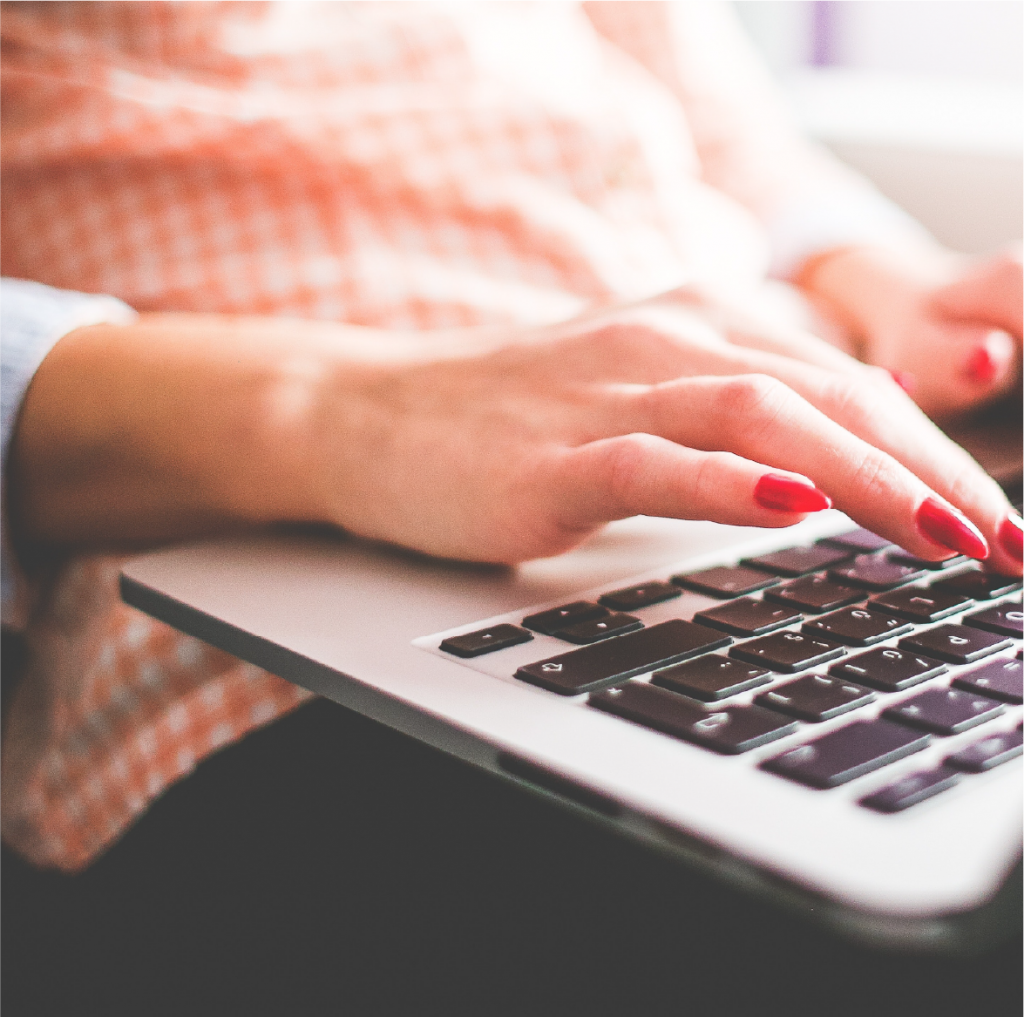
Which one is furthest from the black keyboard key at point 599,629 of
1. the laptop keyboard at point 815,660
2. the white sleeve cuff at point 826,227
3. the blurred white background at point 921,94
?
the blurred white background at point 921,94

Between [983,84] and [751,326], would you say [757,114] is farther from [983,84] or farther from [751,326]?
[751,326]

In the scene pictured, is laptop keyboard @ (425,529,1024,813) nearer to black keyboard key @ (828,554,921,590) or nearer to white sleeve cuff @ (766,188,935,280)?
black keyboard key @ (828,554,921,590)

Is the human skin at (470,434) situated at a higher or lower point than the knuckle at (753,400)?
lower

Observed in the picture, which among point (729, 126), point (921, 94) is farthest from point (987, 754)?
point (921, 94)

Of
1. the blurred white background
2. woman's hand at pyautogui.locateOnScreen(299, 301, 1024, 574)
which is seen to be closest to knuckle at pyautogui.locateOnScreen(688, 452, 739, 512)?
woman's hand at pyautogui.locateOnScreen(299, 301, 1024, 574)

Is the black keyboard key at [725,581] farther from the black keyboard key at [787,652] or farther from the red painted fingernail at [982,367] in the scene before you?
the red painted fingernail at [982,367]

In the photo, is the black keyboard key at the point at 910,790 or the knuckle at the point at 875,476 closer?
the black keyboard key at the point at 910,790

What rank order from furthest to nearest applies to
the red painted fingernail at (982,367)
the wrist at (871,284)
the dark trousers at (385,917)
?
the wrist at (871,284), the red painted fingernail at (982,367), the dark trousers at (385,917)

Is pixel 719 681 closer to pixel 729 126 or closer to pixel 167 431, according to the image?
pixel 167 431

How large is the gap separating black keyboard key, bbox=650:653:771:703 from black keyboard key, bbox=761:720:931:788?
0.03 metres

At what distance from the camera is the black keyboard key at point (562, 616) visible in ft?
1.12

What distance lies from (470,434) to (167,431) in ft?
0.47

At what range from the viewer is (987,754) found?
0.80ft

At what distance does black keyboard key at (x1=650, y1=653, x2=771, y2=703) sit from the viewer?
28 cm
